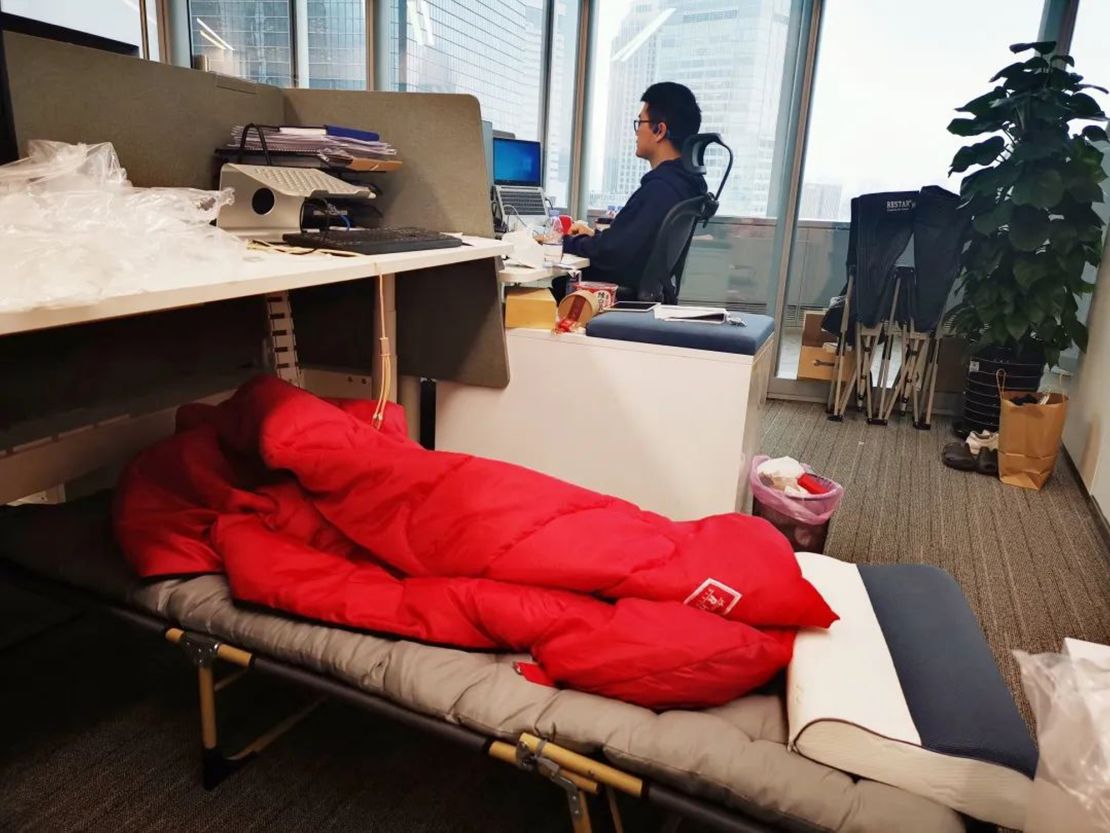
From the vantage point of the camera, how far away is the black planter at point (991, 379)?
10.6ft

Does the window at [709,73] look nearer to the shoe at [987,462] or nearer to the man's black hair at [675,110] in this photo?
the man's black hair at [675,110]

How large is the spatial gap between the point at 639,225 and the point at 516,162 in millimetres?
822

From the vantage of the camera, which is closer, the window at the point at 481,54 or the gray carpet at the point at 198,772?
the gray carpet at the point at 198,772

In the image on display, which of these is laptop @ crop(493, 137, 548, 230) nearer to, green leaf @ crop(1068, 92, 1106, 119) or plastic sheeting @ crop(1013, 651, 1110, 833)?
green leaf @ crop(1068, 92, 1106, 119)

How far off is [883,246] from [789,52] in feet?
3.99

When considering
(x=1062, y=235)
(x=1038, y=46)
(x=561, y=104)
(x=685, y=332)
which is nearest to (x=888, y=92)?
(x=1038, y=46)

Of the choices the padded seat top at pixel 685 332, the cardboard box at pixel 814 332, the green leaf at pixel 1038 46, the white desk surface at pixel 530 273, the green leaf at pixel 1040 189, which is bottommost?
the cardboard box at pixel 814 332

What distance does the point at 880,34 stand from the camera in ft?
12.1

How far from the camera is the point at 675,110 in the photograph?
2754 mm

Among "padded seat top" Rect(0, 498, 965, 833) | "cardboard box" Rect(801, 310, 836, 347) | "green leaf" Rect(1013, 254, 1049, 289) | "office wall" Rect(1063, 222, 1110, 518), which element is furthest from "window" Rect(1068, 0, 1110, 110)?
"padded seat top" Rect(0, 498, 965, 833)

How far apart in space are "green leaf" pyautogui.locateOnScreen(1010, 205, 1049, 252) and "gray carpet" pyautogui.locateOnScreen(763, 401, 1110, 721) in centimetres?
89

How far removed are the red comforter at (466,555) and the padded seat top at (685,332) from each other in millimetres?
785

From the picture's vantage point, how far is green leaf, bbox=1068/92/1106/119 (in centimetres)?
293

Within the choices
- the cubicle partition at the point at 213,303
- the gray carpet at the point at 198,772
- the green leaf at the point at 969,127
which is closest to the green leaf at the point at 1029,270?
the green leaf at the point at 969,127
